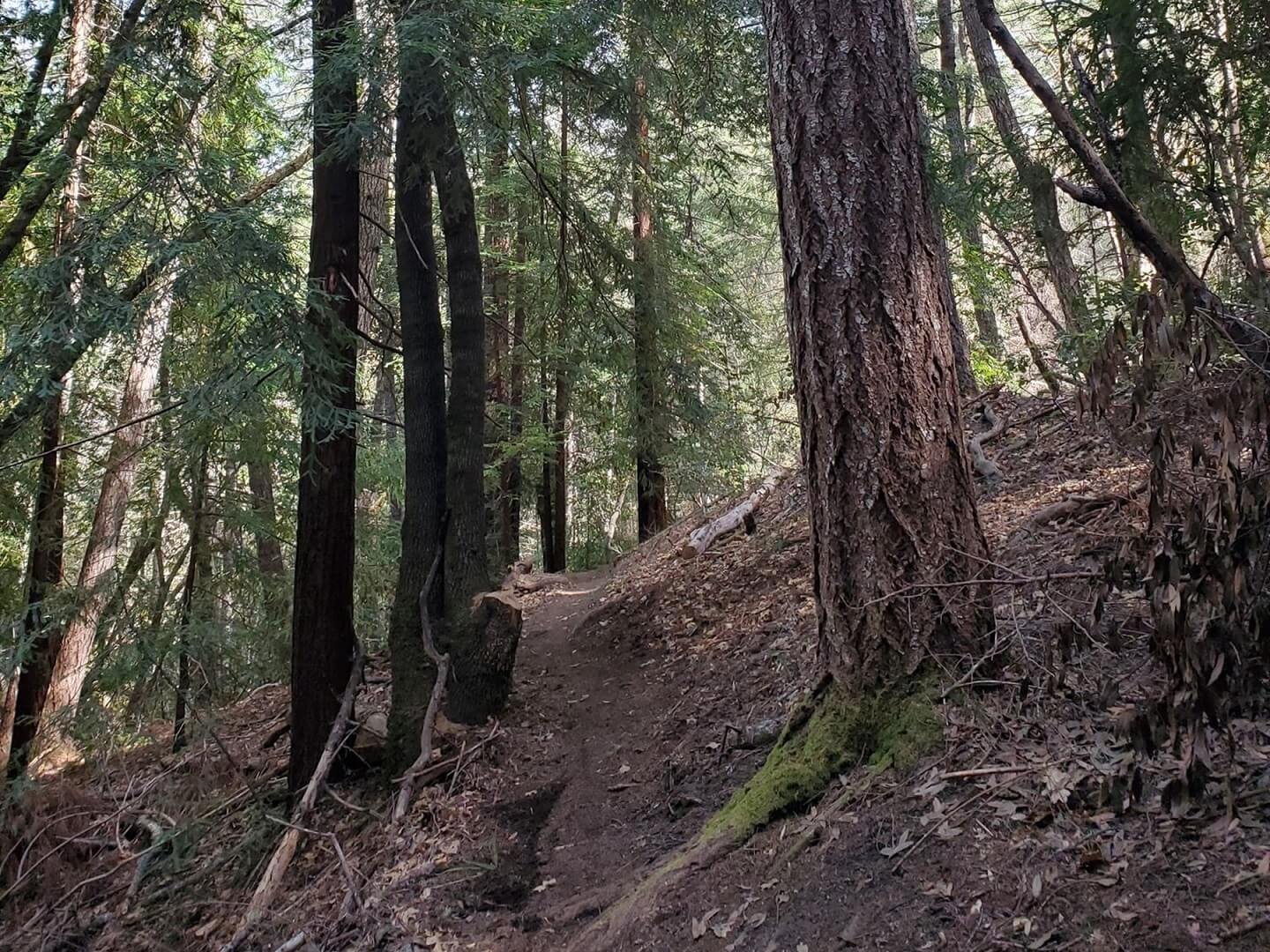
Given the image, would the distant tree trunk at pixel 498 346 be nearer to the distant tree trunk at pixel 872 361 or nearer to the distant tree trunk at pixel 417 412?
the distant tree trunk at pixel 417 412

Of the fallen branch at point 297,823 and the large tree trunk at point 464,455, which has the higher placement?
the large tree trunk at point 464,455

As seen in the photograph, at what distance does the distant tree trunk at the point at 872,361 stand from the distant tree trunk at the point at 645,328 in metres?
4.63

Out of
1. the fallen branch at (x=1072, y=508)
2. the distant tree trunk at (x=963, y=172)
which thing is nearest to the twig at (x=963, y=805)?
the fallen branch at (x=1072, y=508)

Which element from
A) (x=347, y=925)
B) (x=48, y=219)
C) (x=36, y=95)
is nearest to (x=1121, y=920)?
(x=347, y=925)

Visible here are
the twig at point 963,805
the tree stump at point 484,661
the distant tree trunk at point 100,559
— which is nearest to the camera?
the twig at point 963,805

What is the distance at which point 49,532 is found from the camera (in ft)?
28.4

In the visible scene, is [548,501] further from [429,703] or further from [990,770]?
[990,770]

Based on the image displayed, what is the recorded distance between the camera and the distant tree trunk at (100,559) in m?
8.12

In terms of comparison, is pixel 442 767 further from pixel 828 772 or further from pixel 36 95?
pixel 36 95

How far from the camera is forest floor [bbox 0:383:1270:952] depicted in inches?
93.5

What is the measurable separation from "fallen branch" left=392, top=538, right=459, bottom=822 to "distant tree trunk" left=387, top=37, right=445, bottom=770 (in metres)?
0.06

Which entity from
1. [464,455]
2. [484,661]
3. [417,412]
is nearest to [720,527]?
[464,455]

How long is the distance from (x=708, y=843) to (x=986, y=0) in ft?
15.0

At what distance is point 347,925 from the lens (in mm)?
4613
